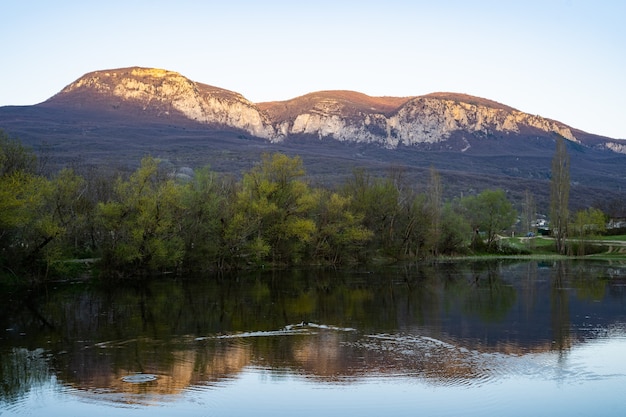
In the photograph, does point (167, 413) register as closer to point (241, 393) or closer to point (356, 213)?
point (241, 393)

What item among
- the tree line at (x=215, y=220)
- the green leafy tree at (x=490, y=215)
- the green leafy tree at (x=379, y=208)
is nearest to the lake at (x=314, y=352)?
the tree line at (x=215, y=220)

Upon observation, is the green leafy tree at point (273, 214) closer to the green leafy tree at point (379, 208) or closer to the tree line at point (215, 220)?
the tree line at point (215, 220)

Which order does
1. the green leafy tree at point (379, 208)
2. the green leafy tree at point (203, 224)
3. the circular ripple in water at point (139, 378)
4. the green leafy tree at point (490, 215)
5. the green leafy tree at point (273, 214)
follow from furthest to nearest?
the green leafy tree at point (490, 215)
the green leafy tree at point (379, 208)
the green leafy tree at point (273, 214)
the green leafy tree at point (203, 224)
the circular ripple in water at point (139, 378)

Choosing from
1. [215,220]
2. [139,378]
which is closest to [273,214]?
[215,220]

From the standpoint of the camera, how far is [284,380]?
63.4 ft

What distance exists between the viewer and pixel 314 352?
22859mm

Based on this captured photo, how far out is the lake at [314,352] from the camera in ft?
55.8

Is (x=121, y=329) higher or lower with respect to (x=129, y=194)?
lower

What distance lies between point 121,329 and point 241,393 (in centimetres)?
1165

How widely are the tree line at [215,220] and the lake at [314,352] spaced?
240 inches

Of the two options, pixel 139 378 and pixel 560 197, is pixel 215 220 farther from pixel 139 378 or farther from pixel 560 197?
pixel 560 197

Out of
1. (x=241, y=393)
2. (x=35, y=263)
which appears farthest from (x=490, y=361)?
(x=35, y=263)

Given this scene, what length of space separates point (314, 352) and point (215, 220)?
35.6m

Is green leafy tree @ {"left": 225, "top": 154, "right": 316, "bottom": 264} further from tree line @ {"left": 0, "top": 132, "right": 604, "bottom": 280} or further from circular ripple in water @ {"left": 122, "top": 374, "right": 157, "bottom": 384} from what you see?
circular ripple in water @ {"left": 122, "top": 374, "right": 157, "bottom": 384}
